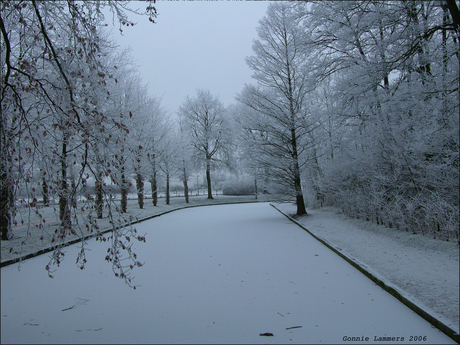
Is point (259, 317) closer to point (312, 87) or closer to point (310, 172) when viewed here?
point (312, 87)

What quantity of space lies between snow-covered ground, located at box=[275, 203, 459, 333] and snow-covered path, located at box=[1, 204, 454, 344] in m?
0.27

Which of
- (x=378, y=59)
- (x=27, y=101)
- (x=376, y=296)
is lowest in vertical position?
(x=376, y=296)

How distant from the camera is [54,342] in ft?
8.45

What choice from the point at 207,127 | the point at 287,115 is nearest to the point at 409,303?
the point at 287,115

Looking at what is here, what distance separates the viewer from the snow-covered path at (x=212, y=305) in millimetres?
2701

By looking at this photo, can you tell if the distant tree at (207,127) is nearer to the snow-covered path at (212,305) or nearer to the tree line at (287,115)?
the tree line at (287,115)

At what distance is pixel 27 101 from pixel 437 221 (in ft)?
29.2

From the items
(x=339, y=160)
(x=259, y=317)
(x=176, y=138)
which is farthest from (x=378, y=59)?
(x=176, y=138)

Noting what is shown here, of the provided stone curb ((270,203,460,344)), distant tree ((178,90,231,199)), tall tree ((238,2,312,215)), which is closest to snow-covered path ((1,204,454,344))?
stone curb ((270,203,460,344))

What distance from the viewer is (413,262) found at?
4.73 metres

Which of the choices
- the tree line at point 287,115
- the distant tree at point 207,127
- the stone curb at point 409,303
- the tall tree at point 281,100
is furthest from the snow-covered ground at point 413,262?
the distant tree at point 207,127

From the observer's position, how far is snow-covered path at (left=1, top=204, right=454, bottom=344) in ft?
8.86

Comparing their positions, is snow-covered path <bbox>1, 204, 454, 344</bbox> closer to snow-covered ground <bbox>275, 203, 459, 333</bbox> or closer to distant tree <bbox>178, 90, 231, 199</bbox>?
snow-covered ground <bbox>275, 203, 459, 333</bbox>

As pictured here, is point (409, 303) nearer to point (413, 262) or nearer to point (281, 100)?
point (413, 262)
